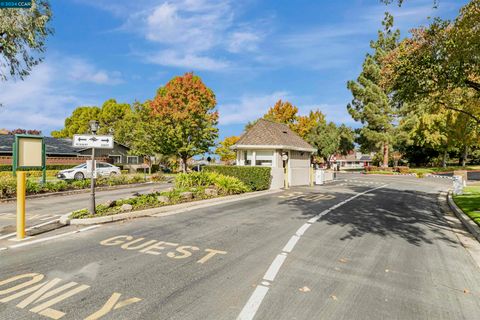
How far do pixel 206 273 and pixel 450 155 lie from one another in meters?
74.7

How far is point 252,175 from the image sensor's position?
60.0ft

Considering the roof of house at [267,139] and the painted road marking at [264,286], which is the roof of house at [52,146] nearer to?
the roof of house at [267,139]

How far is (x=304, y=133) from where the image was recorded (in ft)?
191

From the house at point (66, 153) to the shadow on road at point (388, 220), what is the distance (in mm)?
31931

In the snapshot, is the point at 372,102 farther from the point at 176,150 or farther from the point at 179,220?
the point at 179,220

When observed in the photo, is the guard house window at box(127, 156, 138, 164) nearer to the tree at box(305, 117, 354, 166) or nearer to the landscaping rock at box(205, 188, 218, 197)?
the tree at box(305, 117, 354, 166)

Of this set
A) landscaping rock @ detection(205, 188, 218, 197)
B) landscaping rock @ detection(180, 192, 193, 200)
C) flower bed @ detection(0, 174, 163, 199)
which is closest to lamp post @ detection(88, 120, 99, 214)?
landscaping rock @ detection(180, 192, 193, 200)

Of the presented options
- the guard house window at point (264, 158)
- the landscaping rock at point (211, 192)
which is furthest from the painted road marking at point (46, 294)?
the guard house window at point (264, 158)

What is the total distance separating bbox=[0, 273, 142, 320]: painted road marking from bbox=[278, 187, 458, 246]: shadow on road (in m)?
5.69

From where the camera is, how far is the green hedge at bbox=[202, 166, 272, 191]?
18281mm

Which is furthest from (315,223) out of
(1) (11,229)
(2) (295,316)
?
(1) (11,229)

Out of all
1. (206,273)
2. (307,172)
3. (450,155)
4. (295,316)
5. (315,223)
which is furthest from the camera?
(450,155)

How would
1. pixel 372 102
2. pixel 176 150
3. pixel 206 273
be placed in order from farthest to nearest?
1. pixel 372 102
2. pixel 176 150
3. pixel 206 273

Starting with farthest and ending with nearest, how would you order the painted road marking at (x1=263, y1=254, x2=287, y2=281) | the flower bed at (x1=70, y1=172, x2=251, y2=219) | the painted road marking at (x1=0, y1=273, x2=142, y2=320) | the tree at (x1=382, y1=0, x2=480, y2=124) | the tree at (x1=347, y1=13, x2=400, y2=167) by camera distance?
1. the tree at (x1=347, y1=13, x2=400, y2=167)
2. the flower bed at (x1=70, y1=172, x2=251, y2=219)
3. the tree at (x1=382, y1=0, x2=480, y2=124)
4. the painted road marking at (x1=263, y1=254, x2=287, y2=281)
5. the painted road marking at (x1=0, y1=273, x2=142, y2=320)
